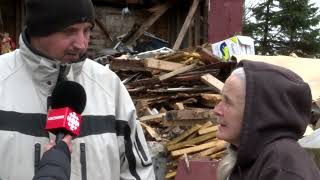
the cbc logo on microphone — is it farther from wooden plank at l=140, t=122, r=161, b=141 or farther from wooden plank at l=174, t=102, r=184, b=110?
wooden plank at l=174, t=102, r=184, b=110

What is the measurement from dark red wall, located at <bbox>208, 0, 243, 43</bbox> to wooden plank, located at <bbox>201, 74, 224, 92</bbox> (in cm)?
571

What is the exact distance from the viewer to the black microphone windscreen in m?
2.56

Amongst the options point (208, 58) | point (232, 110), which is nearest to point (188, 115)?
point (208, 58)

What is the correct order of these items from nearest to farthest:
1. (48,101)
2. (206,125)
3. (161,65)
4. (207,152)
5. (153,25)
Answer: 1. (48,101)
2. (207,152)
3. (206,125)
4. (161,65)
5. (153,25)

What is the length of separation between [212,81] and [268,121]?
22.2ft

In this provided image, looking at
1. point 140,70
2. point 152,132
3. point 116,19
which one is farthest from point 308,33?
point 152,132

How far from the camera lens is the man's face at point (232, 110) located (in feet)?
8.41

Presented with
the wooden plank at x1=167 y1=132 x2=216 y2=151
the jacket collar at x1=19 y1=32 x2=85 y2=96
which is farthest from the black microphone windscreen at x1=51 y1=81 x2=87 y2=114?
the wooden plank at x1=167 y1=132 x2=216 y2=151

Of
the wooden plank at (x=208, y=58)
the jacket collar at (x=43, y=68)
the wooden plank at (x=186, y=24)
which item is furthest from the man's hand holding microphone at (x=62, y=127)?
the wooden plank at (x=186, y=24)

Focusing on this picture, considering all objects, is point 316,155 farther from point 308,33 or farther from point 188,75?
point 308,33

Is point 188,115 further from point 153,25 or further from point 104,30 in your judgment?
point 153,25

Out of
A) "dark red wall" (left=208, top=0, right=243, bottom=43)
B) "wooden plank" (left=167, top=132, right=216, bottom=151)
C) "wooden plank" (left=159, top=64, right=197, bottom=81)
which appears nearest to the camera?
"wooden plank" (left=167, top=132, right=216, bottom=151)

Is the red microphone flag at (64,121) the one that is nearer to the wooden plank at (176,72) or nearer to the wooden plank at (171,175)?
the wooden plank at (171,175)

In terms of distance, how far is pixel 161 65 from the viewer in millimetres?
9828
